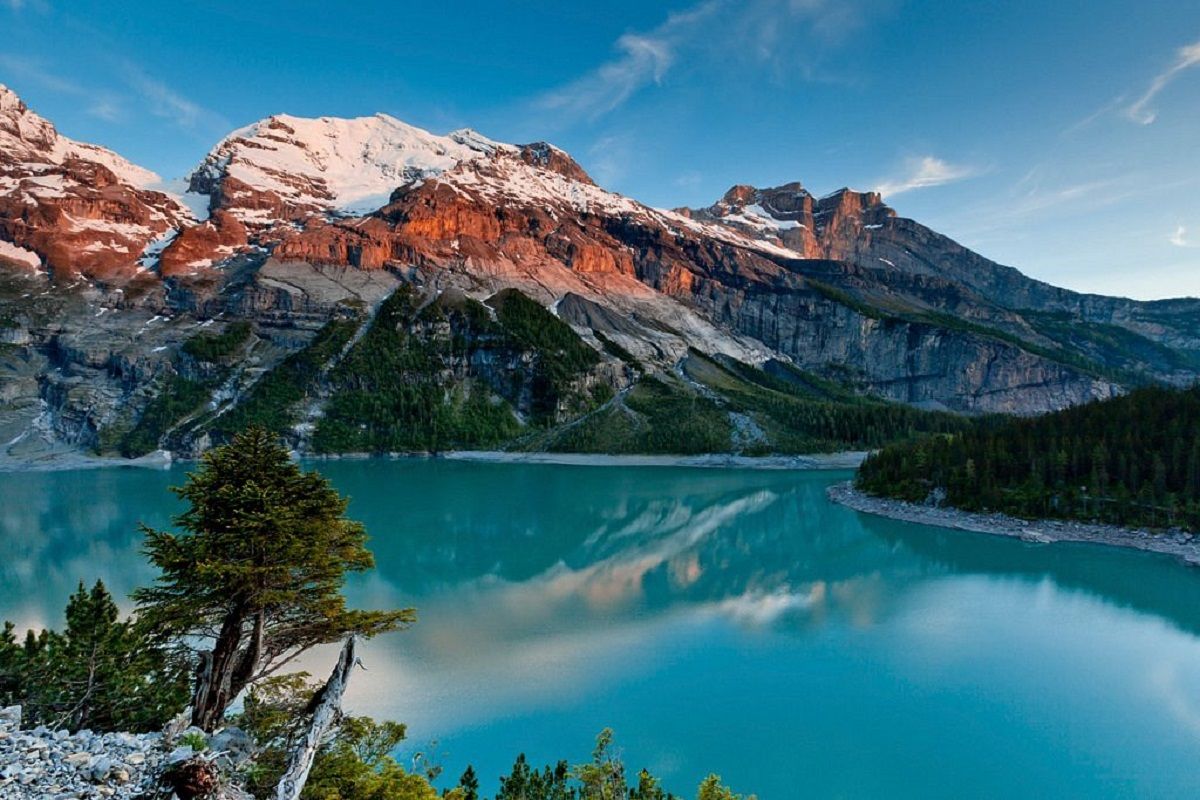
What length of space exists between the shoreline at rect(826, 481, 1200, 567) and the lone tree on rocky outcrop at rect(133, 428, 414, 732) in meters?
52.7

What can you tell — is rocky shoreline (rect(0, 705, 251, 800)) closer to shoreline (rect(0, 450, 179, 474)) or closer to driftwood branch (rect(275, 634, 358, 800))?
driftwood branch (rect(275, 634, 358, 800))

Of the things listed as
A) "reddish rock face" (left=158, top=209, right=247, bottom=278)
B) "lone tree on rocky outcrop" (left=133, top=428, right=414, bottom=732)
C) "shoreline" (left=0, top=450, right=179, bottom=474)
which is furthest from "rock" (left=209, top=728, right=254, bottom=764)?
"reddish rock face" (left=158, top=209, right=247, bottom=278)

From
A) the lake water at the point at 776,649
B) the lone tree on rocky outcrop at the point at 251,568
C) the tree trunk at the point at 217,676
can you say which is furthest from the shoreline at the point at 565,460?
the tree trunk at the point at 217,676

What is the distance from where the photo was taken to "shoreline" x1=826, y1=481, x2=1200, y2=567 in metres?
45.5

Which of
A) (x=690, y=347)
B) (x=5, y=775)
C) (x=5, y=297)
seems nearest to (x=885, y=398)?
(x=690, y=347)

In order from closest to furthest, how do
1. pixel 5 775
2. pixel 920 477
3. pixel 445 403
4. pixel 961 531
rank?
pixel 5 775
pixel 961 531
pixel 920 477
pixel 445 403

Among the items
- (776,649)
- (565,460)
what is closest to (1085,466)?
(776,649)

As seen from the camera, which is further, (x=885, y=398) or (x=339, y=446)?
(x=885, y=398)

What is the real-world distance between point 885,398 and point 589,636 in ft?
569

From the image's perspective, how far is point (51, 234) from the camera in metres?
159

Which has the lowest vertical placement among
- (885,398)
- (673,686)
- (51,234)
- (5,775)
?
(673,686)

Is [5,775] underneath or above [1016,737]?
above

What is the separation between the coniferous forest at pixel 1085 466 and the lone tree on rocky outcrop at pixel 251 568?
2299 inches

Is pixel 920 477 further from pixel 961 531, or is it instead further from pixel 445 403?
pixel 445 403
